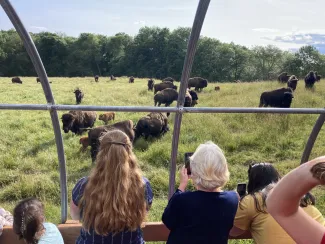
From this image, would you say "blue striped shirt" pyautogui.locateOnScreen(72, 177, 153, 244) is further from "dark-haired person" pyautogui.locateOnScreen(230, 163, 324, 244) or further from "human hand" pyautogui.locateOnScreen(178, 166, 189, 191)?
"dark-haired person" pyautogui.locateOnScreen(230, 163, 324, 244)

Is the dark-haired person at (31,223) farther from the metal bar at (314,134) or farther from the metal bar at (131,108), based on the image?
the metal bar at (314,134)

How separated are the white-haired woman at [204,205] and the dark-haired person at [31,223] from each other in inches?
32.6

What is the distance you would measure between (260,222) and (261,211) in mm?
67

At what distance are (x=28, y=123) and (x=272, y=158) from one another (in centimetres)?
673

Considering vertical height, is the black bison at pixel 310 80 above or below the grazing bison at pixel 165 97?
above

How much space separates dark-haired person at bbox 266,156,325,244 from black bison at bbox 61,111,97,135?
872 cm

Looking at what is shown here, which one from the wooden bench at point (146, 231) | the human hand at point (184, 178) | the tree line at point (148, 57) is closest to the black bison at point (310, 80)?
the tree line at point (148, 57)

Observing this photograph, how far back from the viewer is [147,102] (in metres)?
16.2

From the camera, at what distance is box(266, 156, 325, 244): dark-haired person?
3.65 ft

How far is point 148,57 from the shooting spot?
15.3 meters

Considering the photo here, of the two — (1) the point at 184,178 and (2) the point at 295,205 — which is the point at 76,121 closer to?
(1) the point at 184,178

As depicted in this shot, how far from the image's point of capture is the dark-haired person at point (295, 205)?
1.11 metres

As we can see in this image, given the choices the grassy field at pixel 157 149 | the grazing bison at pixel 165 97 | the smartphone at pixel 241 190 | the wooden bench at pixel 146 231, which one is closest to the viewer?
the smartphone at pixel 241 190

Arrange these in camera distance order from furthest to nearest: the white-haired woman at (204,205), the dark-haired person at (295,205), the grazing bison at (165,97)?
the grazing bison at (165,97), the white-haired woman at (204,205), the dark-haired person at (295,205)
